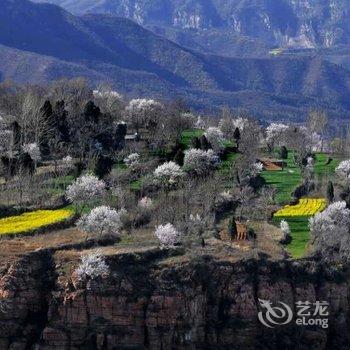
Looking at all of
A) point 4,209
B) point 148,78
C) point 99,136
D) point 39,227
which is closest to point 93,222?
point 39,227

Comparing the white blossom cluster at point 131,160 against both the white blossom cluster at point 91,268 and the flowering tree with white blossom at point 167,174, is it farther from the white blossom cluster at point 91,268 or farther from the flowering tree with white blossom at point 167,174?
the white blossom cluster at point 91,268

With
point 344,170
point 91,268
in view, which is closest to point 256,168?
point 344,170

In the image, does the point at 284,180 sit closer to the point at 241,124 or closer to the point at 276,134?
the point at 276,134

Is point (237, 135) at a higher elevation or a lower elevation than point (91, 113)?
lower

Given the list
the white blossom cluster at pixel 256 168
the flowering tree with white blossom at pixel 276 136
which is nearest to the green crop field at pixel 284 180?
the white blossom cluster at pixel 256 168

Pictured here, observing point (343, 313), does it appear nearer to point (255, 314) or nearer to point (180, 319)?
point (255, 314)

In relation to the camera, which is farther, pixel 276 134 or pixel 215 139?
pixel 276 134

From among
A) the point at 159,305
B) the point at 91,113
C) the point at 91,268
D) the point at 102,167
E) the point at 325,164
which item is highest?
the point at 91,113
